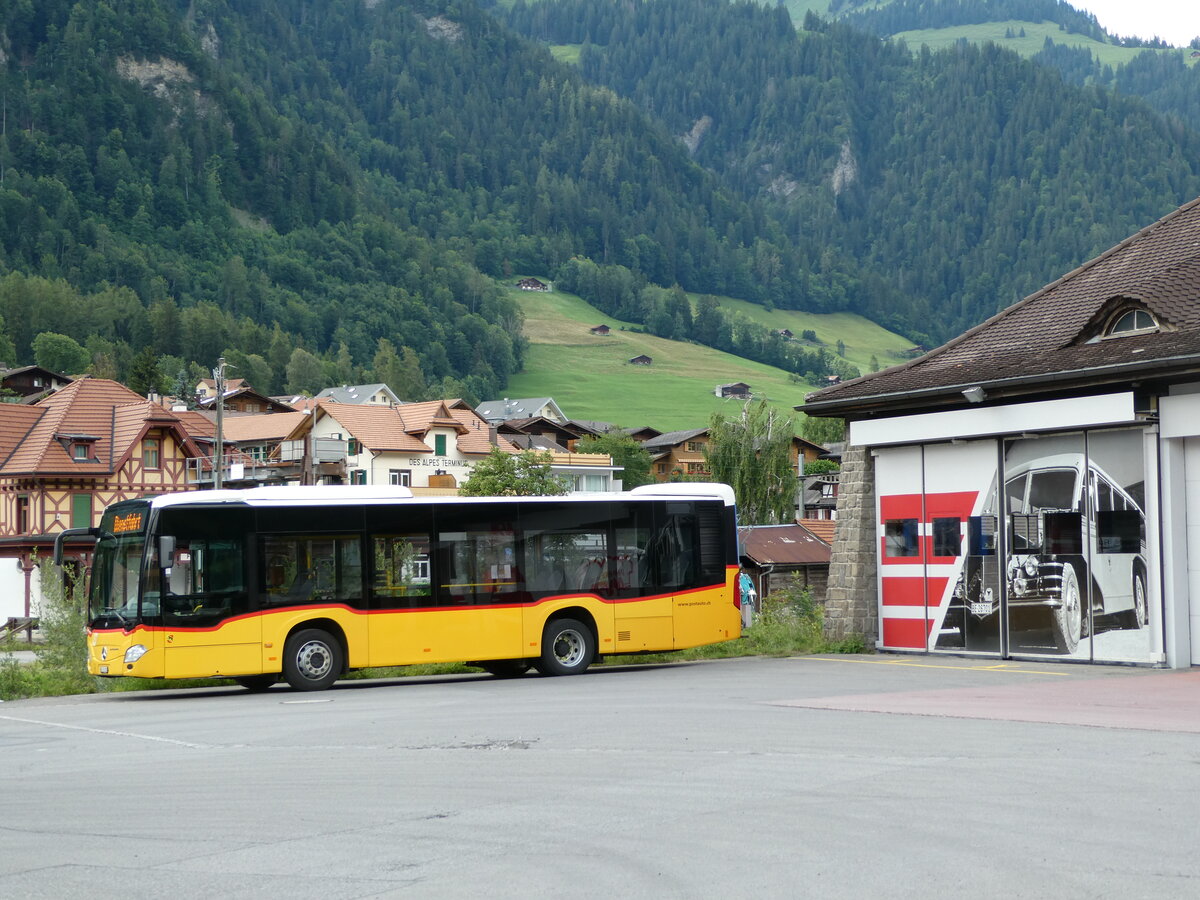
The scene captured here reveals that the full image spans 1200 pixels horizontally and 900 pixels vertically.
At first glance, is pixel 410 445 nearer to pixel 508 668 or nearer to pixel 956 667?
pixel 508 668

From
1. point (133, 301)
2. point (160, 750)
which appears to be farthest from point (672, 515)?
point (133, 301)

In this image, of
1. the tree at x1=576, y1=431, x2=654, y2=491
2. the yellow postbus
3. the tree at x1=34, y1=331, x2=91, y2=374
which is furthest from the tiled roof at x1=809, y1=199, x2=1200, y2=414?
the tree at x1=34, y1=331, x2=91, y2=374

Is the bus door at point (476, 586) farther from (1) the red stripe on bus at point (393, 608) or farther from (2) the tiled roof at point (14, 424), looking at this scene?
(2) the tiled roof at point (14, 424)

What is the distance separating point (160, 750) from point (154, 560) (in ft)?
20.9

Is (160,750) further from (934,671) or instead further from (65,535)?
(934,671)

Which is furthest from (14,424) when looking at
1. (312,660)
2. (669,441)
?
(669,441)

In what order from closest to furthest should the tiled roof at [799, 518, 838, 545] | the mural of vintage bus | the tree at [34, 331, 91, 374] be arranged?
1. the mural of vintage bus
2. the tiled roof at [799, 518, 838, 545]
3. the tree at [34, 331, 91, 374]

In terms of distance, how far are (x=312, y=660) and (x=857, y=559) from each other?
8842 mm

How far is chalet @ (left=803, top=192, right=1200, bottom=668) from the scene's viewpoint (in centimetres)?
2003

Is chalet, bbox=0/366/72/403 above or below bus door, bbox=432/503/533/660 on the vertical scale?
above

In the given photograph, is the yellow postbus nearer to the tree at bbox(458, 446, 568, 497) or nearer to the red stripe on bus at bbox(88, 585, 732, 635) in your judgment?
the red stripe on bus at bbox(88, 585, 732, 635)

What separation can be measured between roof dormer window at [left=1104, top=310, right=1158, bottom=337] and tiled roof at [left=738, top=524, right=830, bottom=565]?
1833 inches

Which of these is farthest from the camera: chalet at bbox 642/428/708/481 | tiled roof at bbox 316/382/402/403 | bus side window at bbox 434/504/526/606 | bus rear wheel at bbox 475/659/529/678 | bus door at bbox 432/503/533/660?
tiled roof at bbox 316/382/402/403

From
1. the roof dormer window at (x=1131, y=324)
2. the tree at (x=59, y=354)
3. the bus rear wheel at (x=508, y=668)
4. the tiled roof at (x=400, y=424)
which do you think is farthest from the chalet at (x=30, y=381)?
the roof dormer window at (x=1131, y=324)
